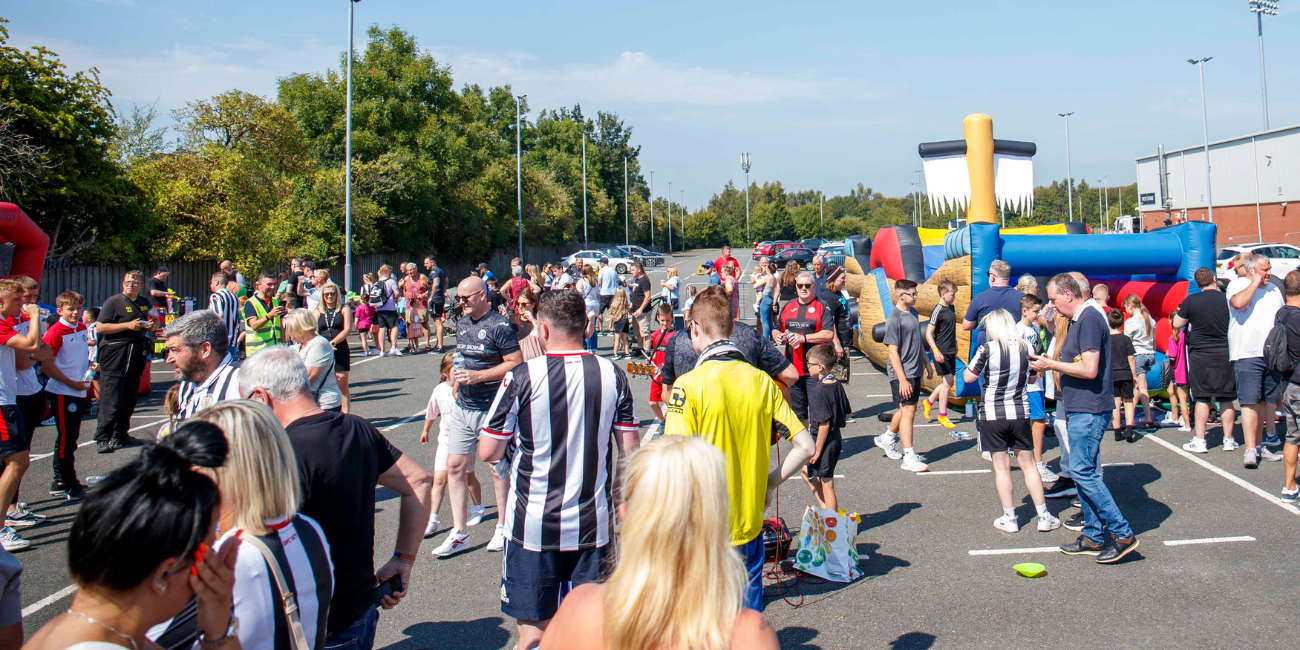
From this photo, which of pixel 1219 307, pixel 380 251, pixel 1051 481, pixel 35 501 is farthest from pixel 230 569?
pixel 380 251

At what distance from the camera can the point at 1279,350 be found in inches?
261

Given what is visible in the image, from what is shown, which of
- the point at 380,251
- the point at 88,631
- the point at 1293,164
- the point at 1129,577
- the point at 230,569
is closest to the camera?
the point at 88,631

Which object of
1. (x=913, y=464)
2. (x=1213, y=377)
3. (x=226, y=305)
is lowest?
(x=913, y=464)

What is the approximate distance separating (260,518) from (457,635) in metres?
2.57

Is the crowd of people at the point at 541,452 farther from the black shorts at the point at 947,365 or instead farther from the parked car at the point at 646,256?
the parked car at the point at 646,256

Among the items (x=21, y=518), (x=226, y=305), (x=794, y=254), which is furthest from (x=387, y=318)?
(x=794, y=254)

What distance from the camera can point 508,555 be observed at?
3.48 metres

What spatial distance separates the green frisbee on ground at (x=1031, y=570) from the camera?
5.17 meters

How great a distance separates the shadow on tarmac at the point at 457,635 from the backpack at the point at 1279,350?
620 centimetres

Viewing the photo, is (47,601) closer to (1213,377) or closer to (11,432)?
(11,432)

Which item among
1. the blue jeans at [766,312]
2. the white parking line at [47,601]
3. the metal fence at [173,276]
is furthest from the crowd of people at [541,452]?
the metal fence at [173,276]

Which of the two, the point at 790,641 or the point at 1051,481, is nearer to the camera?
the point at 790,641

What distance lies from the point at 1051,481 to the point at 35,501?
8.36 metres

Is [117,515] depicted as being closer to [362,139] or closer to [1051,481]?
[1051,481]
